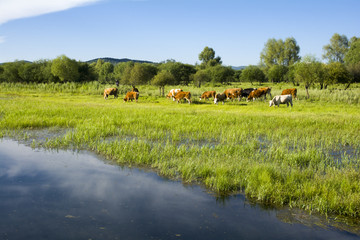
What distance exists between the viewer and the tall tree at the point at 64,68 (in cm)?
6062

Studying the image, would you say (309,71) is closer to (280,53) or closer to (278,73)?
(278,73)

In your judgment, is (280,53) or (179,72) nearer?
(179,72)

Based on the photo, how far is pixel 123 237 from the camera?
4.61m

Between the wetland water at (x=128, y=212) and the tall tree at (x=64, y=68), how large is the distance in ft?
192

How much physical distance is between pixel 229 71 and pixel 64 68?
47739 millimetres

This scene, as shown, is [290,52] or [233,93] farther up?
[290,52]

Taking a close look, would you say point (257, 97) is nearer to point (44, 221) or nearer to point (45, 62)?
point (44, 221)

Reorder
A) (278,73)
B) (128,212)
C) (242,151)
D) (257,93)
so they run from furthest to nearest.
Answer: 1. (278,73)
2. (257,93)
3. (242,151)
4. (128,212)

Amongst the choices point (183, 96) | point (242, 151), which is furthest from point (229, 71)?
point (242, 151)

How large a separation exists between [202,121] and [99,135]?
6.10 metres

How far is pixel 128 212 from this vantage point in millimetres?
5473

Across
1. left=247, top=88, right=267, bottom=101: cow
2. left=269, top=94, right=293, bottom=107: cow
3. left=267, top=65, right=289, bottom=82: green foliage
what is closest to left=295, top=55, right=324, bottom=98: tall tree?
left=247, top=88, right=267, bottom=101: cow

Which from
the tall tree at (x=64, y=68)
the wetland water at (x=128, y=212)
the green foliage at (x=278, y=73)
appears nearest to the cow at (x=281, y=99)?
the wetland water at (x=128, y=212)

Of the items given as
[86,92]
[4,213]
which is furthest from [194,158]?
[86,92]
